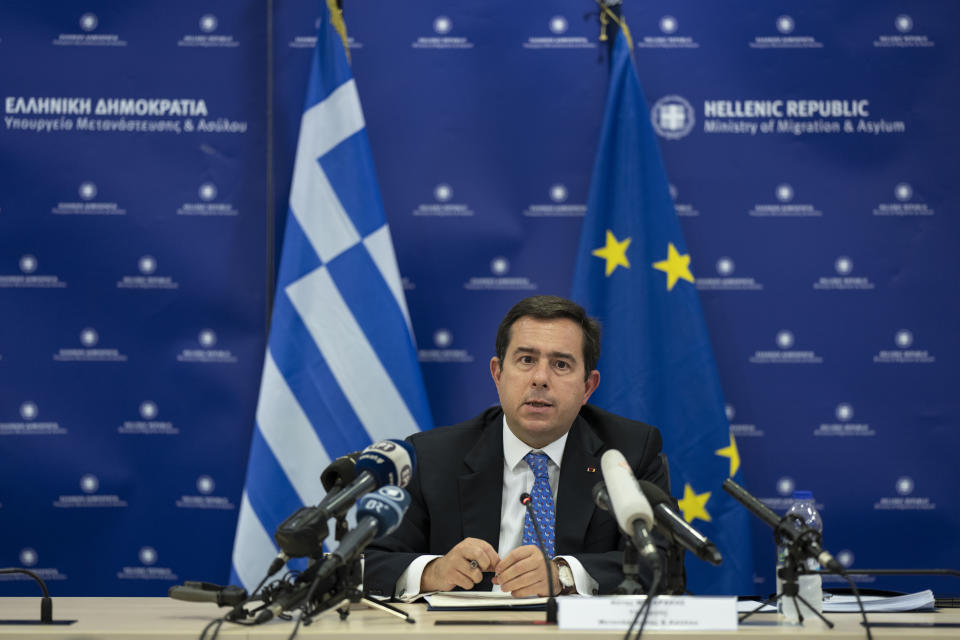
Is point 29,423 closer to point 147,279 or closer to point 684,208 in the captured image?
point 147,279

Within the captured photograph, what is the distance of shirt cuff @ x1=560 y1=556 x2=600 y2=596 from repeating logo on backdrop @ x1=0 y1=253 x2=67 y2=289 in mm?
2756

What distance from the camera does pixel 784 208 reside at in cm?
413

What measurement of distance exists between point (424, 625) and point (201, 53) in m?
3.14

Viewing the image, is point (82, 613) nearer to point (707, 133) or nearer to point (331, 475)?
point (331, 475)

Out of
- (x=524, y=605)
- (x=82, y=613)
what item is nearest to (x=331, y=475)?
(x=524, y=605)

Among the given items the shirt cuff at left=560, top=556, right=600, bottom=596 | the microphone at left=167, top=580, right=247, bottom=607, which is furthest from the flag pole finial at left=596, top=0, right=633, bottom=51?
the microphone at left=167, top=580, right=247, bottom=607

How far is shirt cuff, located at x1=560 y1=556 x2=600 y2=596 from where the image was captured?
2445 millimetres

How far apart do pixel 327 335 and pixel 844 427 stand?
2.28 m

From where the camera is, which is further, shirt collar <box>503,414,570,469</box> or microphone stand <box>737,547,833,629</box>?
shirt collar <box>503,414,570,469</box>

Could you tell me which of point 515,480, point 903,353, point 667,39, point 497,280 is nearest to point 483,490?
point 515,480

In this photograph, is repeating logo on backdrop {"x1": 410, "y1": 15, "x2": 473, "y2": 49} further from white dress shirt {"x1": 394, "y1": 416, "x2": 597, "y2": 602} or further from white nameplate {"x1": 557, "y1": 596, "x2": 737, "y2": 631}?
white nameplate {"x1": 557, "y1": 596, "x2": 737, "y2": 631}

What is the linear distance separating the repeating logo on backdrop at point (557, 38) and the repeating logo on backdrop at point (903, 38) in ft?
4.25

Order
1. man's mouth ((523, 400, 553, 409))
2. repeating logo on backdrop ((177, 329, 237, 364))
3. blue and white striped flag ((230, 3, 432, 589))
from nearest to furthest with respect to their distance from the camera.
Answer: man's mouth ((523, 400, 553, 409)) < blue and white striped flag ((230, 3, 432, 589)) < repeating logo on backdrop ((177, 329, 237, 364))

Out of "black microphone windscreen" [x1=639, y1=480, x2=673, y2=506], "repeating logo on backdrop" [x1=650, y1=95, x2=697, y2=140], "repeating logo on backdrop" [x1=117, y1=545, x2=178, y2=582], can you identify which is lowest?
"repeating logo on backdrop" [x1=117, y1=545, x2=178, y2=582]
